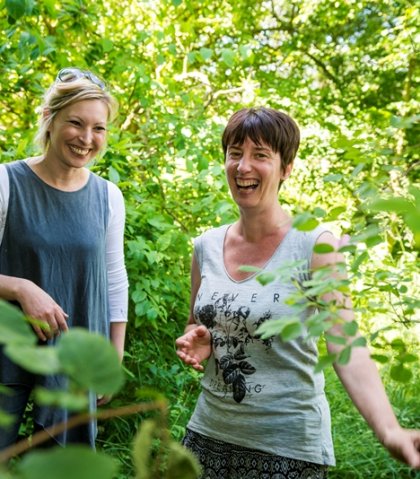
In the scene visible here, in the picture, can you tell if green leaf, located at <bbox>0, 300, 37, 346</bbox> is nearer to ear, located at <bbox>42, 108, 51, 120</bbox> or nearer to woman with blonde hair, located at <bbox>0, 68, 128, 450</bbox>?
woman with blonde hair, located at <bbox>0, 68, 128, 450</bbox>

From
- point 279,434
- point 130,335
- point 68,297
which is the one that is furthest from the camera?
point 130,335

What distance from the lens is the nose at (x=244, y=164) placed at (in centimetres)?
173

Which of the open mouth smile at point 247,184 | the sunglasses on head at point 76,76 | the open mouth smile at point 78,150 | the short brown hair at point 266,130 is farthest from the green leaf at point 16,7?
the open mouth smile at point 247,184

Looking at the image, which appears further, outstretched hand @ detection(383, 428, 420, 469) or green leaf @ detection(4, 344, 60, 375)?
outstretched hand @ detection(383, 428, 420, 469)

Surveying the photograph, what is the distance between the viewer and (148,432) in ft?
1.41

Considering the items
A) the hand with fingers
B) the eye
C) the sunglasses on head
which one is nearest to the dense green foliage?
the eye

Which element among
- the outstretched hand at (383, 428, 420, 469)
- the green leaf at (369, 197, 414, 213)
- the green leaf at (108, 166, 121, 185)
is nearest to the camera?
the green leaf at (369, 197, 414, 213)

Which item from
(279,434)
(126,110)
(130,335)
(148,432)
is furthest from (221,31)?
(148,432)

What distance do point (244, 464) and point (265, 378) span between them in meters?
0.20

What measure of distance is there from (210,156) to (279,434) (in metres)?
2.43

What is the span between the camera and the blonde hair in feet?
6.73

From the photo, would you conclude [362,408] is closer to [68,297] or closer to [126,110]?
[68,297]

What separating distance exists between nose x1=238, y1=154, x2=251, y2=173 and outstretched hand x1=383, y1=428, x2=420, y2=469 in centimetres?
76

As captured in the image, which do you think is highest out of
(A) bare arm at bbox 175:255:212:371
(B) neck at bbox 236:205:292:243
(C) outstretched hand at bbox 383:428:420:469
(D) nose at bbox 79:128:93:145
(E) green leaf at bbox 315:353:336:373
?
(D) nose at bbox 79:128:93:145
